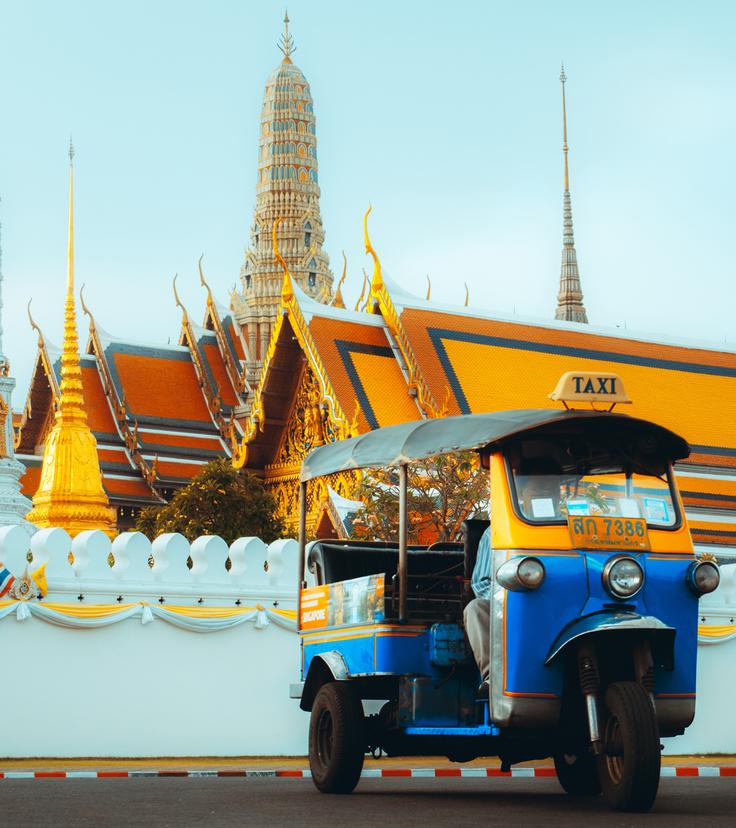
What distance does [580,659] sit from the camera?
741cm

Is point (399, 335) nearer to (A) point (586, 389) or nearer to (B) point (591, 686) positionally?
(A) point (586, 389)

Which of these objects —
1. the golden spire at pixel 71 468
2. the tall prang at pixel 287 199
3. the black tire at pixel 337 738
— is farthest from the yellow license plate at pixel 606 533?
the tall prang at pixel 287 199

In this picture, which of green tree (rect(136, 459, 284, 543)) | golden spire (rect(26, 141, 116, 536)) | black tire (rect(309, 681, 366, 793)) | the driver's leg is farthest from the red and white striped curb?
golden spire (rect(26, 141, 116, 536))

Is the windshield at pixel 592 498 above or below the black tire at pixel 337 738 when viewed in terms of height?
above

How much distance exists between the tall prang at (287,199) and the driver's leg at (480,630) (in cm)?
3775

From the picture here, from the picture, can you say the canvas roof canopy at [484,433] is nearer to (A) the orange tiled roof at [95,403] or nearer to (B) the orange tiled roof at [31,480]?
(B) the orange tiled roof at [31,480]

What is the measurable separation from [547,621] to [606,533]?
1.69 ft

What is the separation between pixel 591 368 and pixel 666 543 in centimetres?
2125

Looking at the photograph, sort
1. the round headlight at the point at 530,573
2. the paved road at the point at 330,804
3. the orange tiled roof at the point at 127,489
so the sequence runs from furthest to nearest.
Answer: the orange tiled roof at the point at 127,489 < the round headlight at the point at 530,573 < the paved road at the point at 330,804

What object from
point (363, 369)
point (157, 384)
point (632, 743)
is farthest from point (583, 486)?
point (157, 384)

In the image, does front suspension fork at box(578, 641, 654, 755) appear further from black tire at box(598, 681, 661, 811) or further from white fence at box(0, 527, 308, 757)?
white fence at box(0, 527, 308, 757)

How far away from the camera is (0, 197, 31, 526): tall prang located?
24.7 metres

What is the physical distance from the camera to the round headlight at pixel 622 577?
7492 mm

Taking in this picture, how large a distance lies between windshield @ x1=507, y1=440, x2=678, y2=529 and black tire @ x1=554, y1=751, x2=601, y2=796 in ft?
4.97
